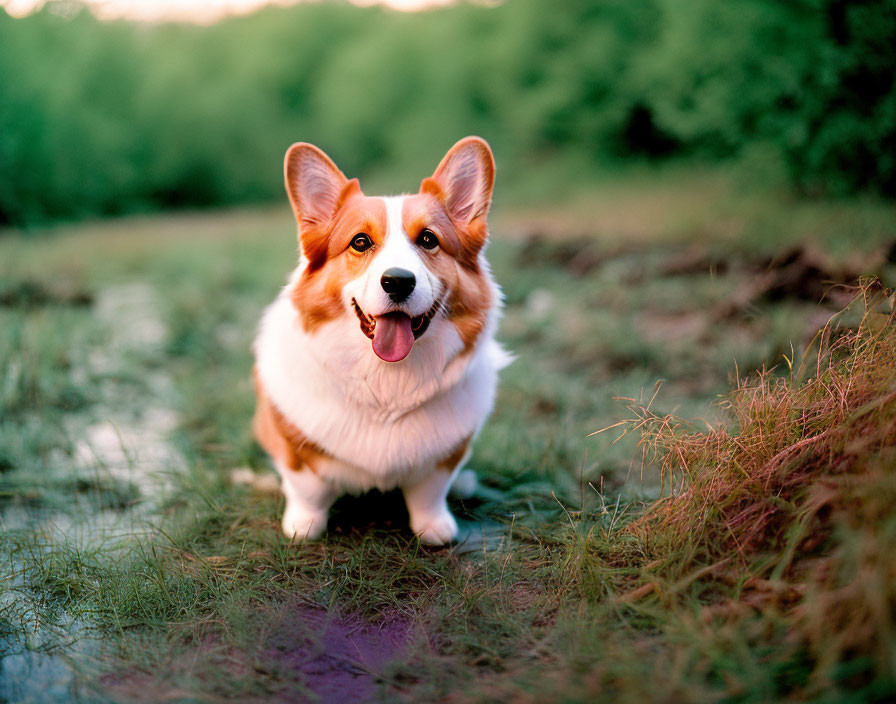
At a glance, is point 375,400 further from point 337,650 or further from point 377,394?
point 337,650

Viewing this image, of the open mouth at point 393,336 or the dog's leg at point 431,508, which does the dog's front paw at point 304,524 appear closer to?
the dog's leg at point 431,508

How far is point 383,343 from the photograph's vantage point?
7.13 feet

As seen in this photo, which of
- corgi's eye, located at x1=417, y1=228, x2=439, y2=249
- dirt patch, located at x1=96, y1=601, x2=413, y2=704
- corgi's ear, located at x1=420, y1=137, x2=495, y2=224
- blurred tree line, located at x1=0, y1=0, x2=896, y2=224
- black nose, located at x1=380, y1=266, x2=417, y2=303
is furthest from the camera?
blurred tree line, located at x1=0, y1=0, x2=896, y2=224

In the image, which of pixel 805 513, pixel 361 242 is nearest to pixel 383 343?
pixel 361 242

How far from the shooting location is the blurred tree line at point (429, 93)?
23.0 ft

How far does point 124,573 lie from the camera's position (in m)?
2.22

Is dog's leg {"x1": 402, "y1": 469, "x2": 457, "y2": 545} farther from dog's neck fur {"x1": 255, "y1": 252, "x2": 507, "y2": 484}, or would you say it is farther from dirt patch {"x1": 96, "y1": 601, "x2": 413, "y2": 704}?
dirt patch {"x1": 96, "y1": 601, "x2": 413, "y2": 704}

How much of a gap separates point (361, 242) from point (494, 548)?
1.27 meters

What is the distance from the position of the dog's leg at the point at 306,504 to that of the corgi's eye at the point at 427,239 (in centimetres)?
97

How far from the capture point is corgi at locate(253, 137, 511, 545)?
226 centimetres

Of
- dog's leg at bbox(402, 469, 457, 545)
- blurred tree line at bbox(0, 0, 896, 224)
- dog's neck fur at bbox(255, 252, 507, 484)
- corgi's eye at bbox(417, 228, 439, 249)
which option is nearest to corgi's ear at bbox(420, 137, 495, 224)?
corgi's eye at bbox(417, 228, 439, 249)

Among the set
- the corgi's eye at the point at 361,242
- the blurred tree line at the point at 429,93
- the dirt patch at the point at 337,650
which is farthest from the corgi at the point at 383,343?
the blurred tree line at the point at 429,93

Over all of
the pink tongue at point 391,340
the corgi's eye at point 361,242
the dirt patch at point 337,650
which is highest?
the corgi's eye at point 361,242

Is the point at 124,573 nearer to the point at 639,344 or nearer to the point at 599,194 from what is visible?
the point at 639,344
